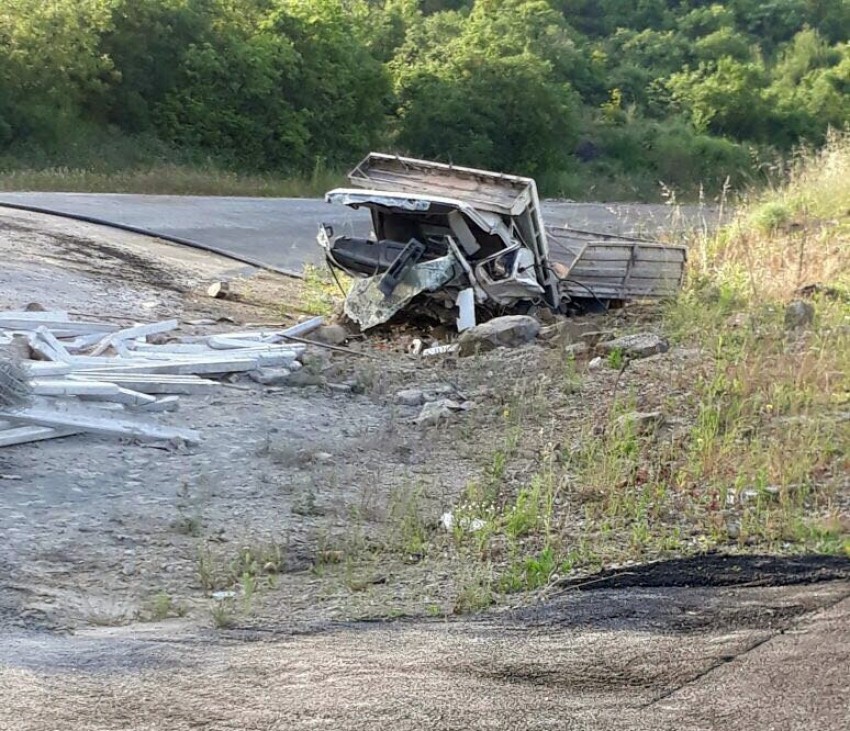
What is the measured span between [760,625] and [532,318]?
7.85 m

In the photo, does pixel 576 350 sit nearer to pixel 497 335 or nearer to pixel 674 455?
pixel 497 335

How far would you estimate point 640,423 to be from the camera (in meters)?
8.13

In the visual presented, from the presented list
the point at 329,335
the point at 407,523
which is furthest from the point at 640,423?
the point at 329,335

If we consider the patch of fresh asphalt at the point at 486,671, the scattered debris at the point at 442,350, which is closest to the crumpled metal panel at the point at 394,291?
the scattered debris at the point at 442,350

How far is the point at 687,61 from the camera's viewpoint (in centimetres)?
5741

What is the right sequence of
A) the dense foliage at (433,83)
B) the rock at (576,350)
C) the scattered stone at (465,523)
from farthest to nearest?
the dense foliage at (433,83) < the rock at (576,350) < the scattered stone at (465,523)

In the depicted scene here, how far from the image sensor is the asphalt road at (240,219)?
17.9m

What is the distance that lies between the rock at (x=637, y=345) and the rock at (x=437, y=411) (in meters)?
1.87

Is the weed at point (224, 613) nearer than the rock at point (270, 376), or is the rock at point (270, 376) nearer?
the weed at point (224, 613)

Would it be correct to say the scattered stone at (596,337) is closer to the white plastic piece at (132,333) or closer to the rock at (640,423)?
the rock at (640,423)

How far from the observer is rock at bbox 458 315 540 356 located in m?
11.5

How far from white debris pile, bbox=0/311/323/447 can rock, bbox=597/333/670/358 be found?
2.90 m

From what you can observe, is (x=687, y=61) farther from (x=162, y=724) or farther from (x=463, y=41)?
(x=162, y=724)

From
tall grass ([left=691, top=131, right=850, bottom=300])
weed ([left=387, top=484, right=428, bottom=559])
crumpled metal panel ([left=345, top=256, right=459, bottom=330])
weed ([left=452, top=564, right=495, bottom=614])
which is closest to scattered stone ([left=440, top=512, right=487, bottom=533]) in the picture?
weed ([left=387, top=484, right=428, bottom=559])
